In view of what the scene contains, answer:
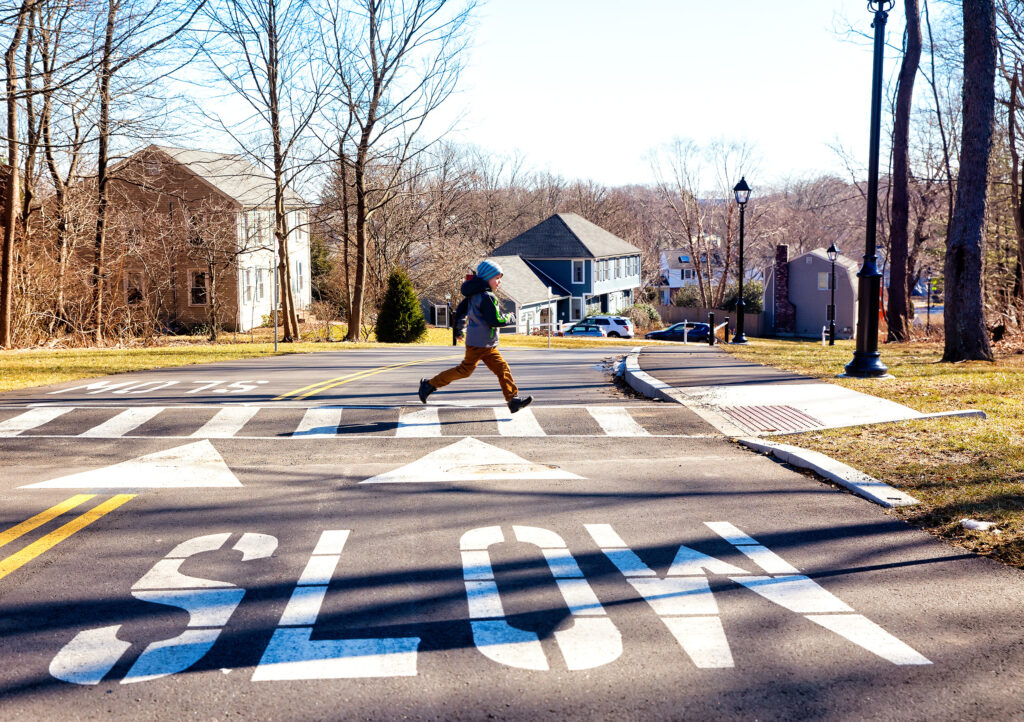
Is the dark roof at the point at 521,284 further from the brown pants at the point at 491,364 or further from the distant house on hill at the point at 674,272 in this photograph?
the brown pants at the point at 491,364

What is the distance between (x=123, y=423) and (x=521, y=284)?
49.5 meters

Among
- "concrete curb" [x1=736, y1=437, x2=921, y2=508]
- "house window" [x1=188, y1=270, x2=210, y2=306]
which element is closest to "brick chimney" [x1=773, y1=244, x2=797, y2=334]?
"house window" [x1=188, y1=270, x2=210, y2=306]

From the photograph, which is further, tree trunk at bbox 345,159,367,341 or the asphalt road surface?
tree trunk at bbox 345,159,367,341

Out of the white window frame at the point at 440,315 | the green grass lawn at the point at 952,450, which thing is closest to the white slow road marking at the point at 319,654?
the green grass lawn at the point at 952,450

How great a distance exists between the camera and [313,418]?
10.6 m

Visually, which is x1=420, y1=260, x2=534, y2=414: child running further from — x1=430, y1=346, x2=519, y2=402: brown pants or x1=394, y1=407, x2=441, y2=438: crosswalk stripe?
x1=394, y1=407, x2=441, y2=438: crosswalk stripe

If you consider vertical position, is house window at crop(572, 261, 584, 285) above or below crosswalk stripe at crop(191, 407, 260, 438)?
above

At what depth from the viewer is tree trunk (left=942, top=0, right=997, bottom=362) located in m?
A: 14.7

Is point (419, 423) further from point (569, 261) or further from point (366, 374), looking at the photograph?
point (569, 261)

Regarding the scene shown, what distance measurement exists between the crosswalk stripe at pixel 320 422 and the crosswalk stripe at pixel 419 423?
740mm

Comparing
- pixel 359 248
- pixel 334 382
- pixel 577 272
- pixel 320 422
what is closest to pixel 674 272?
pixel 577 272

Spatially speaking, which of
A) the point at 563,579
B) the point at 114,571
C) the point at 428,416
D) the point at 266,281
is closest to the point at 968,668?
the point at 563,579

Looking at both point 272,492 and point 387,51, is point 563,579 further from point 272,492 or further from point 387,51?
point 387,51

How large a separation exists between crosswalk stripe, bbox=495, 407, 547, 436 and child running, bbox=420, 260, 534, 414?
171 mm
